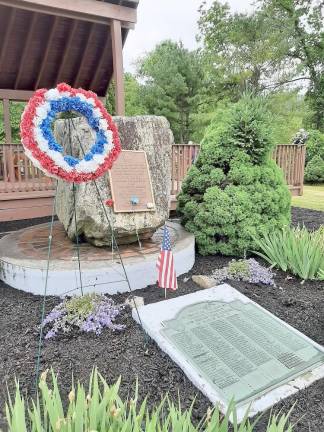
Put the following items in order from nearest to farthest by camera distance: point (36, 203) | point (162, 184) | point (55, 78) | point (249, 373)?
point (249, 373), point (162, 184), point (36, 203), point (55, 78)

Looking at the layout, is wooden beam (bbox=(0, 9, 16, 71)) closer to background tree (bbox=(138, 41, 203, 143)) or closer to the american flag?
the american flag

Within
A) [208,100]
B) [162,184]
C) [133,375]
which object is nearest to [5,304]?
[133,375]

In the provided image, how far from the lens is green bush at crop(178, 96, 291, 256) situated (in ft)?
15.0

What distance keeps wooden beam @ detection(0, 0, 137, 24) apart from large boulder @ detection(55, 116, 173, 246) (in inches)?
142

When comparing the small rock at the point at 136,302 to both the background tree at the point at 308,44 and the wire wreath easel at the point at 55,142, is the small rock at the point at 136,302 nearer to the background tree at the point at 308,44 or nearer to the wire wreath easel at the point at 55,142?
the wire wreath easel at the point at 55,142

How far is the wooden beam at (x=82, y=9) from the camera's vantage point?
6336mm

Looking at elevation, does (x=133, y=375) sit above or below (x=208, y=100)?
below

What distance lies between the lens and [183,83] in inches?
715

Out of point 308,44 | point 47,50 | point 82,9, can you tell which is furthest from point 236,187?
point 308,44

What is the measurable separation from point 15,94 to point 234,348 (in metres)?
10.2

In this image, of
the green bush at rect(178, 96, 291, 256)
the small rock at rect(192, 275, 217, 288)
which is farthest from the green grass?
the small rock at rect(192, 275, 217, 288)

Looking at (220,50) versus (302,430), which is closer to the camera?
(302,430)

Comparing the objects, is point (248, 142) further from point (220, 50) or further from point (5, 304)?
point (220, 50)

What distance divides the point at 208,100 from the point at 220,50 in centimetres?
359
